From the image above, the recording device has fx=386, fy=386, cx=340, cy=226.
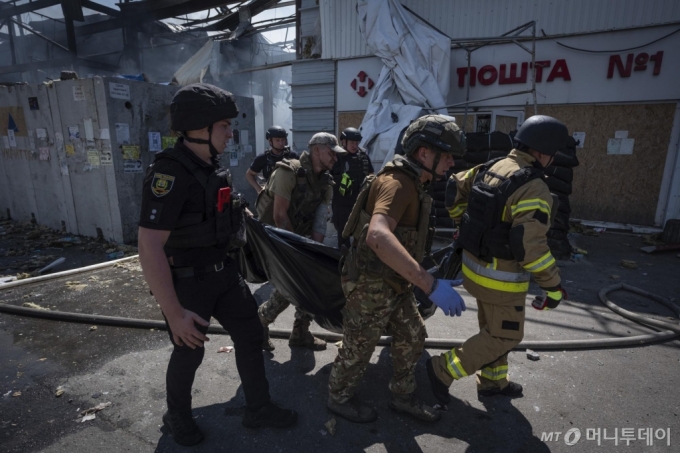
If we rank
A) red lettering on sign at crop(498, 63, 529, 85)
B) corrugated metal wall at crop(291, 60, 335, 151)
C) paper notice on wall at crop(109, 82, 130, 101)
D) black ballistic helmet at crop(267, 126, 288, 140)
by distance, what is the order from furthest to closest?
corrugated metal wall at crop(291, 60, 335, 151)
red lettering on sign at crop(498, 63, 529, 85)
paper notice on wall at crop(109, 82, 130, 101)
black ballistic helmet at crop(267, 126, 288, 140)

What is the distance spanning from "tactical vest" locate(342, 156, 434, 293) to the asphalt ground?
0.93 metres

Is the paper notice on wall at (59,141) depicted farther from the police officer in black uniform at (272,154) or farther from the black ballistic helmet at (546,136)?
the black ballistic helmet at (546,136)

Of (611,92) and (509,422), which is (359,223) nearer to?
(509,422)

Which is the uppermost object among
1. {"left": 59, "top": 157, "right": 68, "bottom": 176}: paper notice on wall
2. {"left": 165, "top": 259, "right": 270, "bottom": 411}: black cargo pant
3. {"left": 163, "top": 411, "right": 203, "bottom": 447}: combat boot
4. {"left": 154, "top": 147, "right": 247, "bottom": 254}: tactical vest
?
{"left": 154, "top": 147, "right": 247, "bottom": 254}: tactical vest

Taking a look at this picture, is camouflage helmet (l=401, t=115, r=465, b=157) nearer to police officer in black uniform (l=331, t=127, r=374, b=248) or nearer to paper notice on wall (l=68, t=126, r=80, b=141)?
police officer in black uniform (l=331, t=127, r=374, b=248)

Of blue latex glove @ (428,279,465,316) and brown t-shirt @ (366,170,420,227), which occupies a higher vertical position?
brown t-shirt @ (366,170,420,227)

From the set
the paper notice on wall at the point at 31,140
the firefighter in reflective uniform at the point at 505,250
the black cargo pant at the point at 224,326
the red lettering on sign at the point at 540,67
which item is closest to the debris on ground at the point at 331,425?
the black cargo pant at the point at 224,326

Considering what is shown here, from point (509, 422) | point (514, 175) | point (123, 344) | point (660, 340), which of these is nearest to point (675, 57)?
point (660, 340)

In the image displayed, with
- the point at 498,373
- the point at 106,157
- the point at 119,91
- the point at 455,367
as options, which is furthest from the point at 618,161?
the point at 106,157

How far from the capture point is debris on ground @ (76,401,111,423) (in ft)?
7.61

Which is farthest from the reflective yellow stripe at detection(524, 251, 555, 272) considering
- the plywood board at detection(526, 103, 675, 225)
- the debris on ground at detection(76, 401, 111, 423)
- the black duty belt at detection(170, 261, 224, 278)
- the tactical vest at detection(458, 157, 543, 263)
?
the plywood board at detection(526, 103, 675, 225)

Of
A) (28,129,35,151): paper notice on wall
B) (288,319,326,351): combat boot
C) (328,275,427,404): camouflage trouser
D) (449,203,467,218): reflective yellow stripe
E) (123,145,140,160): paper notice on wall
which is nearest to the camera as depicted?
(328,275,427,404): camouflage trouser

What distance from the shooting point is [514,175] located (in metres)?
2.22

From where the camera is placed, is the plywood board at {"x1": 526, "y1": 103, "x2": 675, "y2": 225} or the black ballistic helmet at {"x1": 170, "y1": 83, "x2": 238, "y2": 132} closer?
the black ballistic helmet at {"x1": 170, "y1": 83, "x2": 238, "y2": 132}
